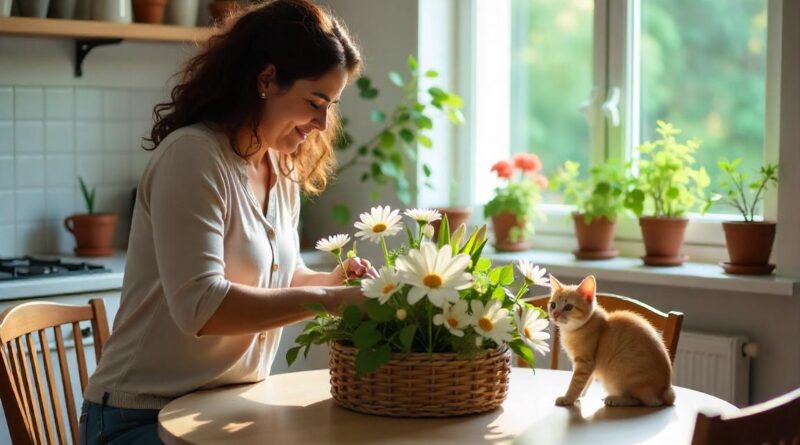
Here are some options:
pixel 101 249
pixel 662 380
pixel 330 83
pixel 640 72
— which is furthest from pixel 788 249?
pixel 101 249

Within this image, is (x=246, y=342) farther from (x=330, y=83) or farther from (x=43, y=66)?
(x=43, y=66)

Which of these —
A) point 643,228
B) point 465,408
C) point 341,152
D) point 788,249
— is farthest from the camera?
point 341,152

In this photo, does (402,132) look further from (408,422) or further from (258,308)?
(408,422)

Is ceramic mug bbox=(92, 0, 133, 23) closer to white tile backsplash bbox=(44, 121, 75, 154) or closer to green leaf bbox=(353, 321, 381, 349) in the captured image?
white tile backsplash bbox=(44, 121, 75, 154)

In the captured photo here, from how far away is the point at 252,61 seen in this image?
2023 millimetres

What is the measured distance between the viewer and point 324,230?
384 centimetres

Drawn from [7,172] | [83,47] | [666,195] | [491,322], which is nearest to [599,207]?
[666,195]

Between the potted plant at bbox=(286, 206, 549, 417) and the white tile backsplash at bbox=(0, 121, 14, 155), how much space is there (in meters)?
1.91

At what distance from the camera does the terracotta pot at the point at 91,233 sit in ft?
11.1

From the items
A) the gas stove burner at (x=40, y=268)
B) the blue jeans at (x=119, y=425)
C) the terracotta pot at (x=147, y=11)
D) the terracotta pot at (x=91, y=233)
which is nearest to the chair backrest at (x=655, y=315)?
the blue jeans at (x=119, y=425)

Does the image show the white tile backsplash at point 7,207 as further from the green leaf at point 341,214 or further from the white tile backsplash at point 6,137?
the green leaf at point 341,214

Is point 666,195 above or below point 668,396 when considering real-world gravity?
above

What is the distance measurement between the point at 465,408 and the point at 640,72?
181cm

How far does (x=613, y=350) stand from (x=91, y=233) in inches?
81.6
